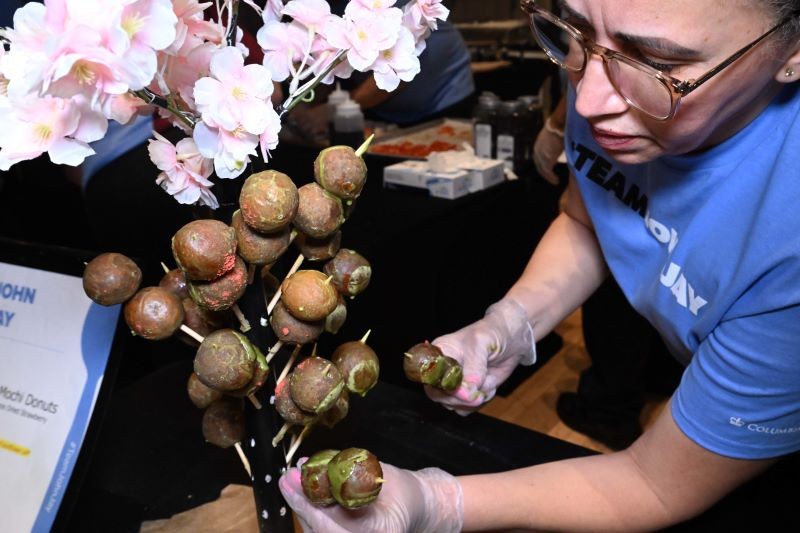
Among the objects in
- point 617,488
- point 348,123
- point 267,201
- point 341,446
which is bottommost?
point 348,123

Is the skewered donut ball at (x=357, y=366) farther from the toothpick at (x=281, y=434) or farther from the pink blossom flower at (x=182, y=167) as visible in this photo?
the pink blossom flower at (x=182, y=167)

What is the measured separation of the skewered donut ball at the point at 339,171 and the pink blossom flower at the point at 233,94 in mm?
70

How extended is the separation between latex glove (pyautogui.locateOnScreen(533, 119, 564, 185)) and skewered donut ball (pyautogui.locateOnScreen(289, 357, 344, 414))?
142 cm

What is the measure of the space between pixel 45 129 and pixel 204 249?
13 centimetres

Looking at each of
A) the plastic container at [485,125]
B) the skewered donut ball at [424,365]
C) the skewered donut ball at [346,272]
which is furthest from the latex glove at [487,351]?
the plastic container at [485,125]

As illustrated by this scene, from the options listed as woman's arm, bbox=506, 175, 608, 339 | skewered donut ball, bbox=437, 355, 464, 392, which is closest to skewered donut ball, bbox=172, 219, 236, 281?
skewered donut ball, bbox=437, 355, 464, 392

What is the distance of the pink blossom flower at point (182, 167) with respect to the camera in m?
0.54

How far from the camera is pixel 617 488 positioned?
2.73 feet

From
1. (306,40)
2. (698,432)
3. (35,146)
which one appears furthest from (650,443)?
(35,146)

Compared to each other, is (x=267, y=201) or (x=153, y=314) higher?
(x=267, y=201)

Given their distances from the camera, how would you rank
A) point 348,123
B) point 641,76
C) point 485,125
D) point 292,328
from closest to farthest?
1. point 292,328
2. point 641,76
3. point 485,125
4. point 348,123

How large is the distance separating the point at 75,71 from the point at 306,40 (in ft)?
0.64

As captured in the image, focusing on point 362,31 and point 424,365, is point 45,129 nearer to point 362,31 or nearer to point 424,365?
point 362,31

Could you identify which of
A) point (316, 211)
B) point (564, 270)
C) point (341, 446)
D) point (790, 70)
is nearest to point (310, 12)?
point (316, 211)
